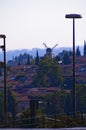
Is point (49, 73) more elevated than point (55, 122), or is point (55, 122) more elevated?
point (55, 122)

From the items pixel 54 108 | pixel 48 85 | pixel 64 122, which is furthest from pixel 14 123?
pixel 48 85

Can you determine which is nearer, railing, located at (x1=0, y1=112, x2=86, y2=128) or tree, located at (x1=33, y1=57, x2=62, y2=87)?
railing, located at (x1=0, y1=112, x2=86, y2=128)

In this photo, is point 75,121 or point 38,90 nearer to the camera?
point 75,121

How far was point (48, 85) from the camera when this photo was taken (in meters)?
167

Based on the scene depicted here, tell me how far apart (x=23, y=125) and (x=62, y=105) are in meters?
80.7

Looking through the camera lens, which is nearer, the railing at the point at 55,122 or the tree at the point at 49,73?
the railing at the point at 55,122

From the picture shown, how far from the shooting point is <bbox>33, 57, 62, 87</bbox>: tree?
158500 mm

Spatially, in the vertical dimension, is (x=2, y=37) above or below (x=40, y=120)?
above

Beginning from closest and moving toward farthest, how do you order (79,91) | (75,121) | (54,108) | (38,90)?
(75,121) < (54,108) < (79,91) < (38,90)

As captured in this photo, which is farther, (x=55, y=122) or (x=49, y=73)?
(x=49, y=73)

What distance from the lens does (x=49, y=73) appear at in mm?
160250

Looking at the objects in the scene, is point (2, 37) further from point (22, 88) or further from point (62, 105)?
point (22, 88)

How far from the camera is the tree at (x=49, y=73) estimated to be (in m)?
158

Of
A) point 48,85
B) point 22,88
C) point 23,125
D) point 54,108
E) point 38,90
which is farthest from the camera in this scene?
point 22,88
